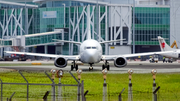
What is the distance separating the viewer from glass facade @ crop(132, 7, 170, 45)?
127 meters

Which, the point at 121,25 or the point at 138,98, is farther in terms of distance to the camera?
the point at 121,25

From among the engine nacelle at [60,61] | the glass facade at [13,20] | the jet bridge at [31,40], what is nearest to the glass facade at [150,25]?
the jet bridge at [31,40]

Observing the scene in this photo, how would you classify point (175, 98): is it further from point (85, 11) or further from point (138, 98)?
point (85, 11)

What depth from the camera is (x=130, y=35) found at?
4877 inches

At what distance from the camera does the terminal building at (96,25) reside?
404ft

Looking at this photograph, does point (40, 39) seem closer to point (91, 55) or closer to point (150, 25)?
point (150, 25)

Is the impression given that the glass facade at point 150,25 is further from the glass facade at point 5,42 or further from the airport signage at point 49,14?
the glass facade at point 5,42

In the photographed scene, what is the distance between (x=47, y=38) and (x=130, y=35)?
23635 millimetres

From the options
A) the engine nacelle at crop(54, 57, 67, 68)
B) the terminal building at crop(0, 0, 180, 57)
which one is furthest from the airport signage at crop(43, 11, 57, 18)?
the engine nacelle at crop(54, 57, 67, 68)

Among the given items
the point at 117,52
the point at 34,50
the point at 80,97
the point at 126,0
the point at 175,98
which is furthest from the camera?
the point at 126,0

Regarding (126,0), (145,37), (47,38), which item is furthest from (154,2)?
(47,38)

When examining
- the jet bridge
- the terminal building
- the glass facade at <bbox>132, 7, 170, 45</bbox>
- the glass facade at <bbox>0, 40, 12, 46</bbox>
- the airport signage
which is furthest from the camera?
the airport signage

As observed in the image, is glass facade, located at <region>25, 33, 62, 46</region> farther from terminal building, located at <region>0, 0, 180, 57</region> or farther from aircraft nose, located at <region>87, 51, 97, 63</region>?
aircraft nose, located at <region>87, 51, 97, 63</region>

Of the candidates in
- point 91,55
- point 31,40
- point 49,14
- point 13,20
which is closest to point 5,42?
point 31,40
